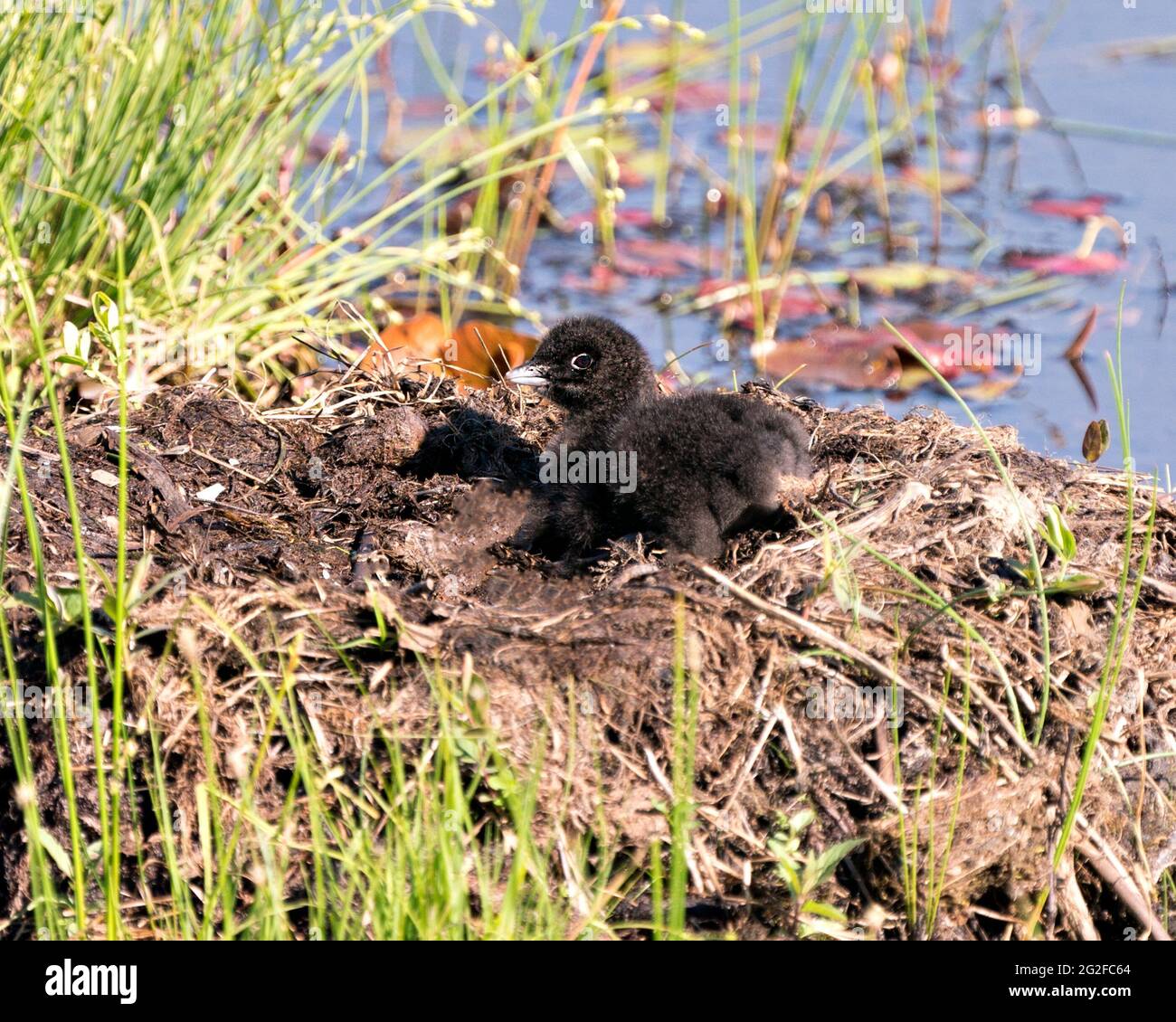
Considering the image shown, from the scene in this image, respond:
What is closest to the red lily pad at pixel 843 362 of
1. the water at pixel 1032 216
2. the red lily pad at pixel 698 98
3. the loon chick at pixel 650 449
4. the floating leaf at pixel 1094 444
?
the water at pixel 1032 216

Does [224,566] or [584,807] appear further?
[224,566]

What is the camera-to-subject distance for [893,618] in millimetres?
3613

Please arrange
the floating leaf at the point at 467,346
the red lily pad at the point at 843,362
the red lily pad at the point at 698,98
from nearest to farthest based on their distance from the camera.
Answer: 1. the floating leaf at the point at 467,346
2. the red lily pad at the point at 843,362
3. the red lily pad at the point at 698,98

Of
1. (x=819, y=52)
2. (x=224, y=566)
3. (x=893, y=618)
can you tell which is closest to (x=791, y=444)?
(x=893, y=618)

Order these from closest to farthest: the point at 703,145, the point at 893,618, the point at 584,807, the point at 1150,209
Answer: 1. the point at 584,807
2. the point at 893,618
3. the point at 1150,209
4. the point at 703,145

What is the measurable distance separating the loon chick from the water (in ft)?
6.60

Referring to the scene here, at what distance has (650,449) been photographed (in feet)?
13.9

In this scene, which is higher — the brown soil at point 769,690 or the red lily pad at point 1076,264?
the red lily pad at point 1076,264

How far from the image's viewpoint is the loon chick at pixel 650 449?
13.5 ft

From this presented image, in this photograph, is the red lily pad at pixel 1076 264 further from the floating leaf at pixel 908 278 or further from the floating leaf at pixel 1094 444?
the floating leaf at pixel 1094 444

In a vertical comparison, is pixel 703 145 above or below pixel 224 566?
above

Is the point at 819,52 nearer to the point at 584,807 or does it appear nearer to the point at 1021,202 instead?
the point at 1021,202

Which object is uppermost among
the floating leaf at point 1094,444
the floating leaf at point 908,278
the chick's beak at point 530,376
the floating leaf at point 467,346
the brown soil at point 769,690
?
the floating leaf at point 908,278
